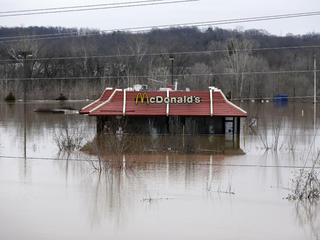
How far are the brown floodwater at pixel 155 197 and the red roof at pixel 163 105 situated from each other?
666 centimetres

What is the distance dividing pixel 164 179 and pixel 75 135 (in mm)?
10367

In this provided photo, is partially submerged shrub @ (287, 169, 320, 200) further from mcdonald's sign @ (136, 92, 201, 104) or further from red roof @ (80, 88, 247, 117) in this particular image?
mcdonald's sign @ (136, 92, 201, 104)

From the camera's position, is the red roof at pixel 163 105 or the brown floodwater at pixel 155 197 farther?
the red roof at pixel 163 105

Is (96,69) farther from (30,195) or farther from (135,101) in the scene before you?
(30,195)

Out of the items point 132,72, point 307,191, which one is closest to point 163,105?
point 307,191

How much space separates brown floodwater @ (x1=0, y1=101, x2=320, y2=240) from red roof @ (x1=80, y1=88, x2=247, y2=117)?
666cm

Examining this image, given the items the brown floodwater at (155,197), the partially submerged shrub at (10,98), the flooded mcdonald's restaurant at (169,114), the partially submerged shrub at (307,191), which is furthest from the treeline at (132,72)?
the partially submerged shrub at (307,191)

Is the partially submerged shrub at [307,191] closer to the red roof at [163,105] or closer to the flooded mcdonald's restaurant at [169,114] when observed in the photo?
Answer: the flooded mcdonald's restaurant at [169,114]

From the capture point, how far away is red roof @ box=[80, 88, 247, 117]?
3347 cm

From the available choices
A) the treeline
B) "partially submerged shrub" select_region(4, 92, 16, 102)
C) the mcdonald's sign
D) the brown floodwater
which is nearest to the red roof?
the mcdonald's sign

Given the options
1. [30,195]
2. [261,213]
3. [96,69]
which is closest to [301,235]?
[261,213]

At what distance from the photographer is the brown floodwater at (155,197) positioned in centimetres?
1359

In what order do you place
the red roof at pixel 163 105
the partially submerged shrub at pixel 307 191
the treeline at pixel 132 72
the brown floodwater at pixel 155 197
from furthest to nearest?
the treeline at pixel 132 72, the red roof at pixel 163 105, the partially submerged shrub at pixel 307 191, the brown floodwater at pixel 155 197

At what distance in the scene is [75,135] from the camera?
2853cm
